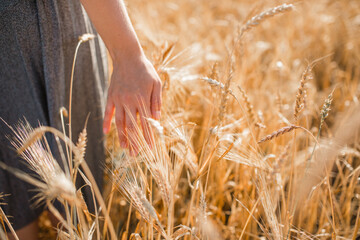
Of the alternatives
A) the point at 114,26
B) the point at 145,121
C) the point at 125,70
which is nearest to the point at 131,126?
the point at 145,121

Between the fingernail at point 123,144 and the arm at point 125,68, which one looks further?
the fingernail at point 123,144

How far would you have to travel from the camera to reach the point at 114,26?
0.65m

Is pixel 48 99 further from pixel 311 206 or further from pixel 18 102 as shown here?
pixel 311 206

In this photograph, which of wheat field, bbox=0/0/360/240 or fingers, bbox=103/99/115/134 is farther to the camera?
fingers, bbox=103/99/115/134

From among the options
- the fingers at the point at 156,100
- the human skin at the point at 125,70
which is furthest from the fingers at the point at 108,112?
the fingers at the point at 156,100

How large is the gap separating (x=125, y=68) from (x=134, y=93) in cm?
7

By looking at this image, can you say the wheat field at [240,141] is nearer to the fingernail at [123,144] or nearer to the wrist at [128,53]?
the fingernail at [123,144]

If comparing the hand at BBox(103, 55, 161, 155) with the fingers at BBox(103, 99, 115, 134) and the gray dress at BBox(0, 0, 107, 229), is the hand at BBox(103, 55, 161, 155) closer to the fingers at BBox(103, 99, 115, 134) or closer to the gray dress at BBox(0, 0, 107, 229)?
the fingers at BBox(103, 99, 115, 134)

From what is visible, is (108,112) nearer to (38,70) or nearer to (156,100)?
(156,100)

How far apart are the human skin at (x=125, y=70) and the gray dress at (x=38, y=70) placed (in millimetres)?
167

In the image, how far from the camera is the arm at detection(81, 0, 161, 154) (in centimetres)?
64

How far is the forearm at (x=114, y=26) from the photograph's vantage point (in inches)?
24.7

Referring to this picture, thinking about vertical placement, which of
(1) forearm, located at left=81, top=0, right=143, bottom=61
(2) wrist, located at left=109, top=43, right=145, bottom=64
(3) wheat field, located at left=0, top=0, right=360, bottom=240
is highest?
(1) forearm, located at left=81, top=0, right=143, bottom=61

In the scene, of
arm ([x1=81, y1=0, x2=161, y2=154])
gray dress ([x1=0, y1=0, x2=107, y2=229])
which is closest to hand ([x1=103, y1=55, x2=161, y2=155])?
arm ([x1=81, y1=0, x2=161, y2=154])
